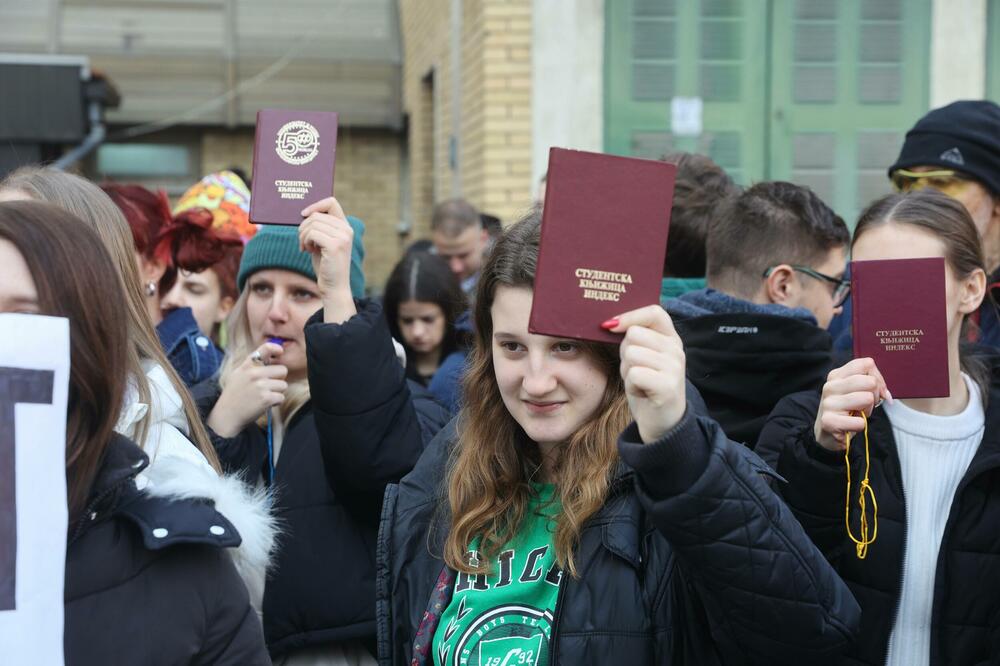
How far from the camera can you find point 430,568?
215 centimetres

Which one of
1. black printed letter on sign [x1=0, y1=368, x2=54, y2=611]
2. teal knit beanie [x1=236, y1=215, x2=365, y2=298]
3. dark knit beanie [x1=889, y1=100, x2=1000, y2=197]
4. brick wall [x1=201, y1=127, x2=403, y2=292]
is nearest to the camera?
black printed letter on sign [x1=0, y1=368, x2=54, y2=611]

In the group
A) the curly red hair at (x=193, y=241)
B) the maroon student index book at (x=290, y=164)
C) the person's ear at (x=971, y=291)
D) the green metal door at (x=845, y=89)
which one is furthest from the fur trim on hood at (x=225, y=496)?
the green metal door at (x=845, y=89)

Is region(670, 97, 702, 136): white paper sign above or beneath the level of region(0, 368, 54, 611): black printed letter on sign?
above

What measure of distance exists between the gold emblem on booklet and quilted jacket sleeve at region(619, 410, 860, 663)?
121 cm

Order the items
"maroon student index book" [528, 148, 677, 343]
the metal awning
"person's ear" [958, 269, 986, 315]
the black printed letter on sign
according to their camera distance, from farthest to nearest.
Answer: the metal awning → "person's ear" [958, 269, 986, 315] → "maroon student index book" [528, 148, 677, 343] → the black printed letter on sign

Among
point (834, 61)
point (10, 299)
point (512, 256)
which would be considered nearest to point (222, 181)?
point (512, 256)

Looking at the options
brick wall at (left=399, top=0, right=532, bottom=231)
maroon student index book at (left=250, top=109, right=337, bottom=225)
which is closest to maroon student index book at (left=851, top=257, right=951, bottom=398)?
maroon student index book at (left=250, top=109, right=337, bottom=225)

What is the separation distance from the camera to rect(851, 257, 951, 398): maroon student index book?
2178 millimetres

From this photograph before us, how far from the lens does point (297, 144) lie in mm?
2562

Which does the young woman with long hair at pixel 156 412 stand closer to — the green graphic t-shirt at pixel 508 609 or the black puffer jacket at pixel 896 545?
the green graphic t-shirt at pixel 508 609

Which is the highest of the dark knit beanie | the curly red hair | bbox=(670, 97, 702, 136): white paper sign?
Answer: bbox=(670, 97, 702, 136): white paper sign

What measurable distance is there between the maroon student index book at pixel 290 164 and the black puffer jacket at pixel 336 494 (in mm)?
273

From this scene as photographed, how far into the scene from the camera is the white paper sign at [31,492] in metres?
1.43

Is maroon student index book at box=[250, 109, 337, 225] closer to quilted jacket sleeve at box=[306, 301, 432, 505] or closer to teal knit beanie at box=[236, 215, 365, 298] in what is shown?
quilted jacket sleeve at box=[306, 301, 432, 505]
